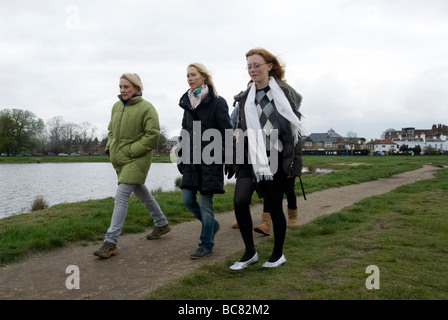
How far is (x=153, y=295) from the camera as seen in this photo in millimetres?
3164

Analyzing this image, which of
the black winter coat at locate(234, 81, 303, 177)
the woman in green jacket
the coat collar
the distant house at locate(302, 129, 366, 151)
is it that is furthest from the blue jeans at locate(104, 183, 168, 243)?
the distant house at locate(302, 129, 366, 151)

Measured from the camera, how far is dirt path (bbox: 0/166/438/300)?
3.39 metres

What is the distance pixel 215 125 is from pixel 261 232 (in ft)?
6.57

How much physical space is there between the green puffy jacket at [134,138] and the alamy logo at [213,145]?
39cm

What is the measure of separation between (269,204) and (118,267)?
1.81m

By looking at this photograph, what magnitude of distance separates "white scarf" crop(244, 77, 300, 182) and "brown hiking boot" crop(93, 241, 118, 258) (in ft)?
6.75

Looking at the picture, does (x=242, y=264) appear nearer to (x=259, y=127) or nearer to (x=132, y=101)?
(x=259, y=127)

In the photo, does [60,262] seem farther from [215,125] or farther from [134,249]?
[215,125]

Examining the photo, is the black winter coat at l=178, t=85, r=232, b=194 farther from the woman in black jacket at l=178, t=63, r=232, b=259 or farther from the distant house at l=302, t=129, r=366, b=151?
the distant house at l=302, t=129, r=366, b=151

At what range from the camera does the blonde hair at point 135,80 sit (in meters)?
4.95

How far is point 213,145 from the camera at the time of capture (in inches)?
179
